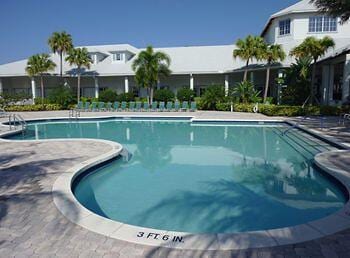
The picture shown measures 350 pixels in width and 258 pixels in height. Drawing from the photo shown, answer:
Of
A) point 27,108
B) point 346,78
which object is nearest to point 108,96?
point 27,108

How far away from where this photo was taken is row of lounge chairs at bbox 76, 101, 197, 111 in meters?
26.4

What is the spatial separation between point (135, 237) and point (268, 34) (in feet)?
107

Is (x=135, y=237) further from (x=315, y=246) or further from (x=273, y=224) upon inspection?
(x=273, y=224)

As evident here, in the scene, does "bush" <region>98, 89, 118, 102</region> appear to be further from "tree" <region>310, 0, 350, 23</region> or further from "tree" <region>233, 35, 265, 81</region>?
"tree" <region>310, 0, 350, 23</region>

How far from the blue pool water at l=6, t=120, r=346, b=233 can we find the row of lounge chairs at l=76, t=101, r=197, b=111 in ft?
41.4

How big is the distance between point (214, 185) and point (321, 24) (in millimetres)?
26067

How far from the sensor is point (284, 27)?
91.9 feet

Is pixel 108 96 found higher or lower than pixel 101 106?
higher

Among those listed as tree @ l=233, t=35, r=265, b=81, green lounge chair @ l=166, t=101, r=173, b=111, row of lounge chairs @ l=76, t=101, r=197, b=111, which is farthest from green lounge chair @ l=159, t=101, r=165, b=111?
tree @ l=233, t=35, r=265, b=81

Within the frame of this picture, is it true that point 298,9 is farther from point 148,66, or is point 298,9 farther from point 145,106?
point 145,106

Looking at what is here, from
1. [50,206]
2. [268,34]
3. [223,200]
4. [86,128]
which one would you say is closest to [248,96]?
[268,34]

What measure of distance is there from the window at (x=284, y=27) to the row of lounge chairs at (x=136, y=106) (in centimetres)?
1199

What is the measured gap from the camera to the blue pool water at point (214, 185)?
5.57m

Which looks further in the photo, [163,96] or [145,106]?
[163,96]
